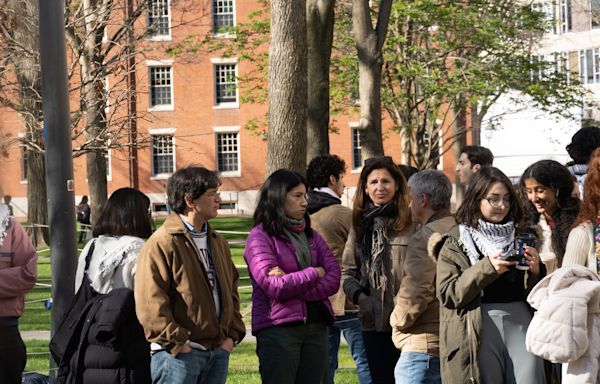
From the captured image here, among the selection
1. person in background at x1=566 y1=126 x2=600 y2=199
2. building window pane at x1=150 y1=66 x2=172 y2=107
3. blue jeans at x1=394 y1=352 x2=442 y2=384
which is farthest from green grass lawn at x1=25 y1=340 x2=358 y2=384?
building window pane at x1=150 y1=66 x2=172 y2=107

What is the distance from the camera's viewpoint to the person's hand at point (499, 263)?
5.11 meters

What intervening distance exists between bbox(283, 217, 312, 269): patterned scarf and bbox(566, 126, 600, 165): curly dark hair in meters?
2.81

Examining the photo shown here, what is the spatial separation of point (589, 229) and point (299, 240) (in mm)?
1817

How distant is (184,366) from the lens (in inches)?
221

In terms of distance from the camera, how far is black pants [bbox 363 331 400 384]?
21.9 feet

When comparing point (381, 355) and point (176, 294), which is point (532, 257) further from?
point (176, 294)

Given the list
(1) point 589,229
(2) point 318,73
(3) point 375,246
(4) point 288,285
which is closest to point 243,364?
(3) point 375,246

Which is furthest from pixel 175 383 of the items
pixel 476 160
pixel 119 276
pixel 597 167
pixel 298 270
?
pixel 476 160

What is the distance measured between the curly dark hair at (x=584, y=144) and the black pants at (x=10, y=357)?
15.0 feet

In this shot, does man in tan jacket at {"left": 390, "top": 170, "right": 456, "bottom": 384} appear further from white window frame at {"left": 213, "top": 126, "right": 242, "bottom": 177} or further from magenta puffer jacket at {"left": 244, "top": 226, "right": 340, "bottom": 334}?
white window frame at {"left": 213, "top": 126, "right": 242, "bottom": 177}

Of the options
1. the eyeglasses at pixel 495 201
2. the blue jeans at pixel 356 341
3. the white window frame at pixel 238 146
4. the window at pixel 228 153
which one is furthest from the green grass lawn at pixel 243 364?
the window at pixel 228 153

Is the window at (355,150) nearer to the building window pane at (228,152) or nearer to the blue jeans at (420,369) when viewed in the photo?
the building window pane at (228,152)

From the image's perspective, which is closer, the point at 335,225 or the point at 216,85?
the point at 335,225

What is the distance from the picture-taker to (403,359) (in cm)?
612
